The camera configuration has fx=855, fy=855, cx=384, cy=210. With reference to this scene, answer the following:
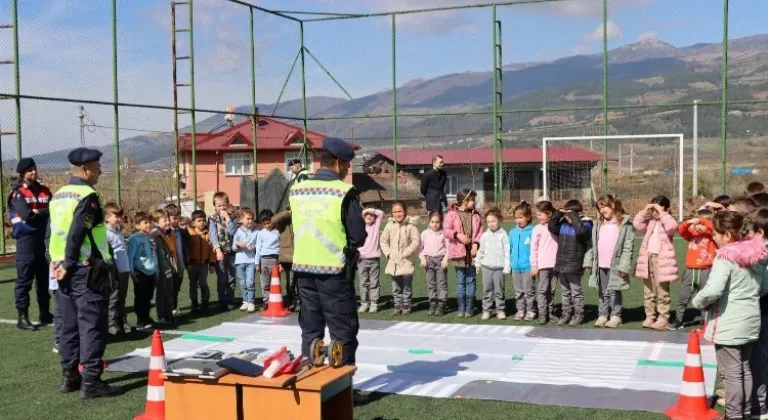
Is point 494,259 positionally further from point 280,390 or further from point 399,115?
point 399,115

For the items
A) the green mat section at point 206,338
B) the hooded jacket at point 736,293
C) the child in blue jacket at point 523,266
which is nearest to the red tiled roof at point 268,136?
the child in blue jacket at point 523,266

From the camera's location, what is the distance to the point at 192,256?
12.3m

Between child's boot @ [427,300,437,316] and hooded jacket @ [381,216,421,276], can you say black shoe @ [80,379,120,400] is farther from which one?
child's boot @ [427,300,437,316]

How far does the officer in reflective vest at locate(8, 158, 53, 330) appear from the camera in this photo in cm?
1102

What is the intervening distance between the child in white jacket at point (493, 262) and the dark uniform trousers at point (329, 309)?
4.59 meters

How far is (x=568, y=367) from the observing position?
842 cm

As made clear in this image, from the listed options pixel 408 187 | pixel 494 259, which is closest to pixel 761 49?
pixel 408 187

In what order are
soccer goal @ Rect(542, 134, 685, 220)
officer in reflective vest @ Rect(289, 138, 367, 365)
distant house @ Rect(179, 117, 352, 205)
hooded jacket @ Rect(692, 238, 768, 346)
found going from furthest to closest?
distant house @ Rect(179, 117, 352, 205), soccer goal @ Rect(542, 134, 685, 220), officer in reflective vest @ Rect(289, 138, 367, 365), hooded jacket @ Rect(692, 238, 768, 346)

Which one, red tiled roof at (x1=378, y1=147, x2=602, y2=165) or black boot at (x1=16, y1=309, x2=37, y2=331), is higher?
red tiled roof at (x1=378, y1=147, x2=602, y2=165)

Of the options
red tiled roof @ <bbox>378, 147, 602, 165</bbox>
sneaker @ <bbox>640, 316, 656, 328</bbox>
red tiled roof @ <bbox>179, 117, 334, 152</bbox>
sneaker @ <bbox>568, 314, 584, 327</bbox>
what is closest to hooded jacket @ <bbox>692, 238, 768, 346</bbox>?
sneaker @ <bbox>640, 316, 656, 328</bbox>

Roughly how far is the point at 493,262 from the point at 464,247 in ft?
1.57

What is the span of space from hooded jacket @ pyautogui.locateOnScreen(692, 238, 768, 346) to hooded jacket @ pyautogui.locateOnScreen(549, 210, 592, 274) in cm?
420

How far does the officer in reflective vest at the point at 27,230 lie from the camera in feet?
36.1

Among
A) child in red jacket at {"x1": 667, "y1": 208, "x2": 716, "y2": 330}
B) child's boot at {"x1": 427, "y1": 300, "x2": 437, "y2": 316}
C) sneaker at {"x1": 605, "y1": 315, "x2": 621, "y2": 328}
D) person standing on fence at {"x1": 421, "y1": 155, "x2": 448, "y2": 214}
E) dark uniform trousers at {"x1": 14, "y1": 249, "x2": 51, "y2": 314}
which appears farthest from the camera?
person standing on fence at {"x1": 421, "y1": 155, "x2": 448, "y2": 214}
